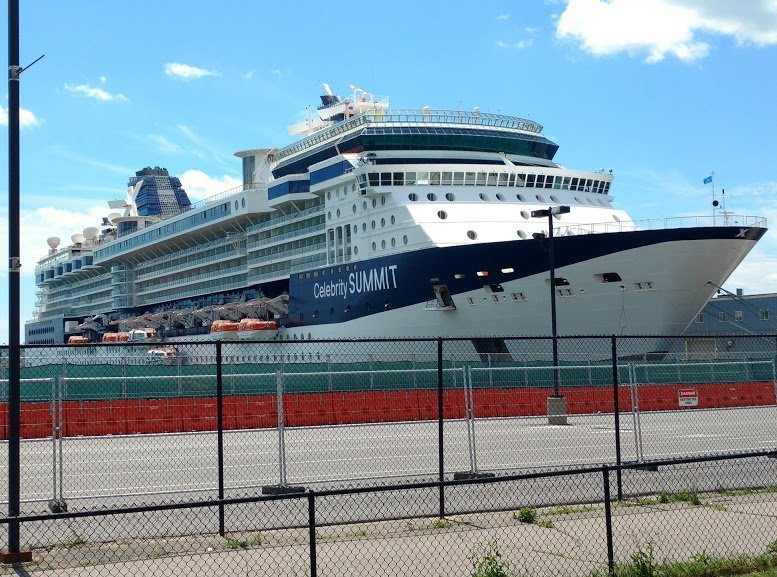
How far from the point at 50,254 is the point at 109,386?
77.1 meters

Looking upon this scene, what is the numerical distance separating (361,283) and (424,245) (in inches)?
170

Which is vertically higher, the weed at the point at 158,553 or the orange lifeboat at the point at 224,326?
the orange lifeboat at the point at 224,326

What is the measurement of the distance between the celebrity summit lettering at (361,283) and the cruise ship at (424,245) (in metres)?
0.08

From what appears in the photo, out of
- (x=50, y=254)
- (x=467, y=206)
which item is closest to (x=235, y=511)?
(x=467, y=206)

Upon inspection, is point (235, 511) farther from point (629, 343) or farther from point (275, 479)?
point (629, 343)

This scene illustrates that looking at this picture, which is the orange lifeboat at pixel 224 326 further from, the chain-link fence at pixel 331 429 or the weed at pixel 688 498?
the weed at pixel 688 498

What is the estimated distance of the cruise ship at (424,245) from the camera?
33.0 m

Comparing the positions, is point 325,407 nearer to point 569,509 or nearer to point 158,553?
point 569,509

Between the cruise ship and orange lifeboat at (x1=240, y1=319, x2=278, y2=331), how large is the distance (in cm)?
12

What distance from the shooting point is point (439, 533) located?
353 inches

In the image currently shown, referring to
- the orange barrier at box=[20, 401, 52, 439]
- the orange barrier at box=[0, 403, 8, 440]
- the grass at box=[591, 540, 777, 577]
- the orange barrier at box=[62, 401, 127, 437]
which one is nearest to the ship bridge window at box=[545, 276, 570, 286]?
the orange barrier at box=[62, 401, 127, 437]

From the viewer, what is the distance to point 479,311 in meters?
36.4

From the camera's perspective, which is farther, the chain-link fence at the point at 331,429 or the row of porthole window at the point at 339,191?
Answer: the row of porthole window at the point at 339,191

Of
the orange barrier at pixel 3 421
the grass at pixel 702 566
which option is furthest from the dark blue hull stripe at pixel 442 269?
the grass at pixel 702 566
